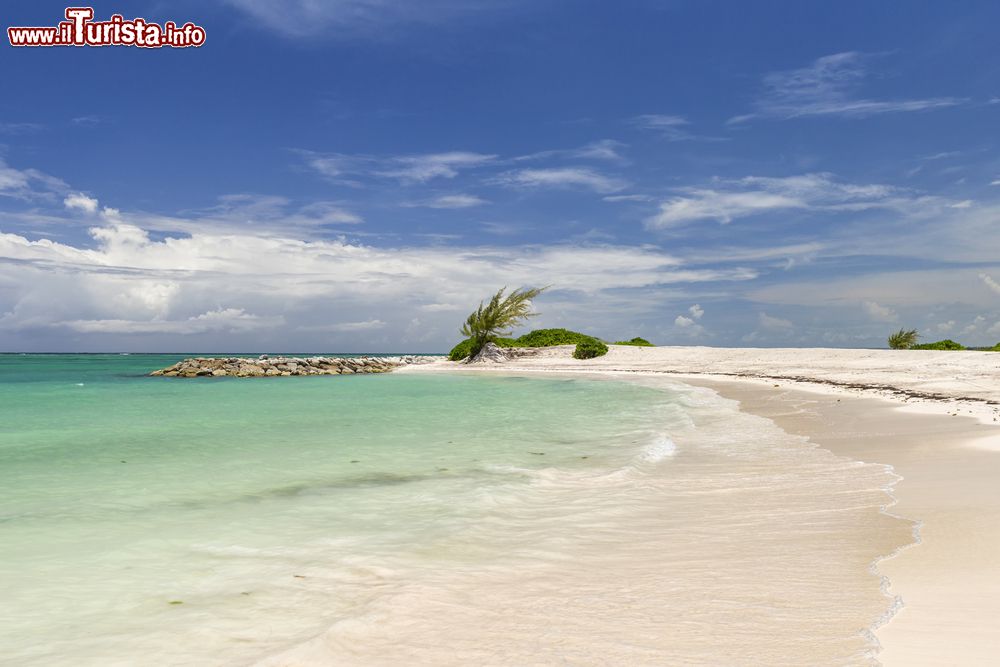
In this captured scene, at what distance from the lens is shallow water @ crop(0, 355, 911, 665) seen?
10.4ft

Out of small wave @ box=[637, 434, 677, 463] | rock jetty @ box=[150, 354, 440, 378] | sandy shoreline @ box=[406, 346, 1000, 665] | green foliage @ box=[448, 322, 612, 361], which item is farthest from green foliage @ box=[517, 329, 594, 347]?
small wave @ box=[637, 434, 677, 463]

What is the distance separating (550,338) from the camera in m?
56.9

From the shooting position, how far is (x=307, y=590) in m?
4.10

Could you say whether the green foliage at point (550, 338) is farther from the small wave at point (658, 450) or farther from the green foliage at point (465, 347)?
the small wave at point (658, 450)

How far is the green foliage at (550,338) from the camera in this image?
55.9 m

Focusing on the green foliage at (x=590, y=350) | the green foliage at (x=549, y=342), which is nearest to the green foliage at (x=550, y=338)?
the green foliage at (x=549, y=342)

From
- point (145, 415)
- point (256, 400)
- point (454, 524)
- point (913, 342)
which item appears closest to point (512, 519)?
point (454, 524)

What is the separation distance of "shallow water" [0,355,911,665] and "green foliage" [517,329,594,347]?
148 feet

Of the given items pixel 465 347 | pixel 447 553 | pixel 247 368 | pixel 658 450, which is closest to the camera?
pixel 447 553

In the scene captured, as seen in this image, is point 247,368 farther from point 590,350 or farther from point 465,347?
point 590,350

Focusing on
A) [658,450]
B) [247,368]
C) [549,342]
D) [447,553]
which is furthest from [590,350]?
[447,553]

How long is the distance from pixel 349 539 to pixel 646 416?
34.9 feet

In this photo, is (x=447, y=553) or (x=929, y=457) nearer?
(x=447, y=553)

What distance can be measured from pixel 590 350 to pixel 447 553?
4545 centimetres
